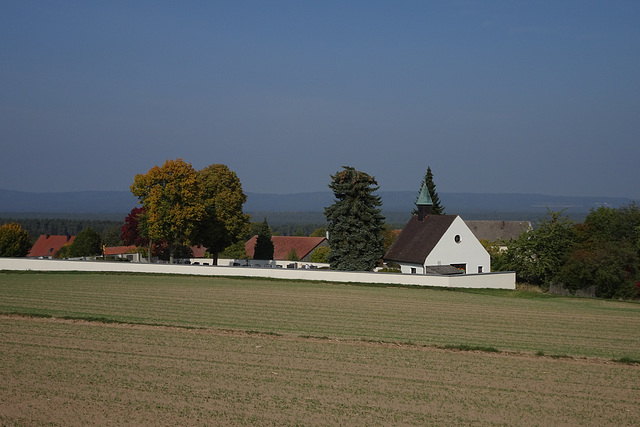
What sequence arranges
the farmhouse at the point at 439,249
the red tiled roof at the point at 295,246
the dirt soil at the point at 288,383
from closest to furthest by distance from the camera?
1. the dirt soil at the point at 288,383
2. the farmhouse at the point at 439,249
3. the red tiled roof at the point at 295,246

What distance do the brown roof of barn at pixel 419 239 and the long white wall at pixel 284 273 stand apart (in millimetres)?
7015

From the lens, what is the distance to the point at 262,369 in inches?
640

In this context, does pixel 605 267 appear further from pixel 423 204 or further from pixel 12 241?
pixel 12 241

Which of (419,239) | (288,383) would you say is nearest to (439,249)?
(419,239)

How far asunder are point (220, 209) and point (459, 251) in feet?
72.7

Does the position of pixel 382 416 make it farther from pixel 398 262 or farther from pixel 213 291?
Answer: pixel 398 262

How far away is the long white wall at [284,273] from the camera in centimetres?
3859

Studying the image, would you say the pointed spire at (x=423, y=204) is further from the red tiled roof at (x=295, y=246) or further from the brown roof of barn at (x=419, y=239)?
the red tiled roof at (x=295, y=246)

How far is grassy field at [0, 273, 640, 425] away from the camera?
42.5ft

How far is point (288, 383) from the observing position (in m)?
15.0

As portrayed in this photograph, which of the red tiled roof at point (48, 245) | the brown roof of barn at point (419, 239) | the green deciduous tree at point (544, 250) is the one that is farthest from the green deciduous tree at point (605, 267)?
the red tiled roof at point (48, 245)

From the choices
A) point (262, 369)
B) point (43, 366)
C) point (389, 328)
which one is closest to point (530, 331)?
point (389, 328)

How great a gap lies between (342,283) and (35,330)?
21.6m

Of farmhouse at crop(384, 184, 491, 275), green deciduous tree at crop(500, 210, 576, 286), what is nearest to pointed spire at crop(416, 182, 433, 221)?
farmhouse at crop(384, 184, 491, 275)
